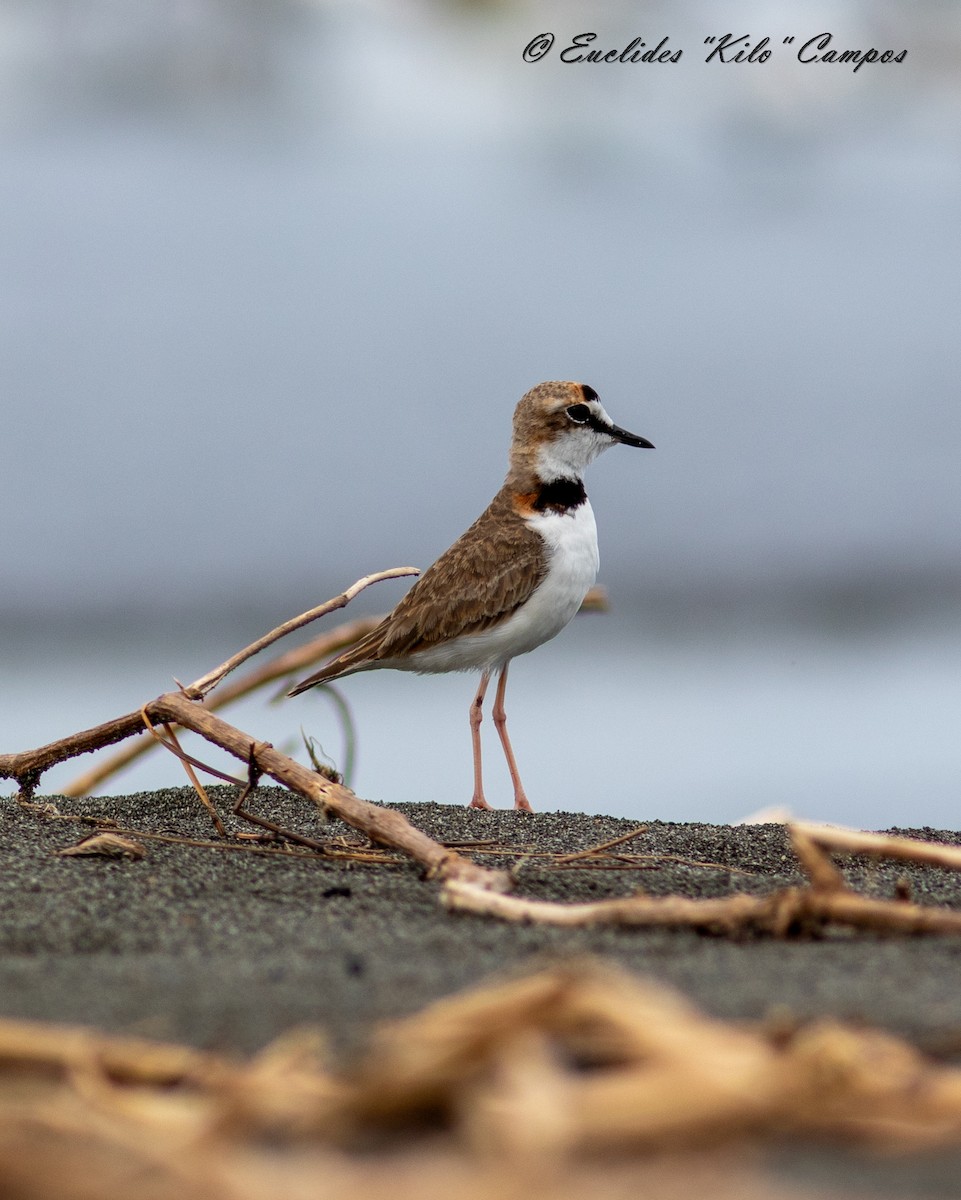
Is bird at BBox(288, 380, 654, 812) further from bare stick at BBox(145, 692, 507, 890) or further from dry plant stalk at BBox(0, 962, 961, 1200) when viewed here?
dry plant stalk at BBox(0, 962, 961, 1200)

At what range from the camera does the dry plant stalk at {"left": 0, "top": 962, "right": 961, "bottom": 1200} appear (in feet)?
2.96

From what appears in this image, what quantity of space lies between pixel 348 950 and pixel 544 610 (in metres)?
2.86

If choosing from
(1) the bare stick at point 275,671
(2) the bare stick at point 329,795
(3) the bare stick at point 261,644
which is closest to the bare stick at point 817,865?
(2) the bare stick at point 329,795

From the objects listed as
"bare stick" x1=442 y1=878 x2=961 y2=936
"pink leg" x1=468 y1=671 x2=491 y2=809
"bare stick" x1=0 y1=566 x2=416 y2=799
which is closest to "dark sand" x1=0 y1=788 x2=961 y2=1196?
"bare stick" x1=442 y1=878 x2=961 y2=936

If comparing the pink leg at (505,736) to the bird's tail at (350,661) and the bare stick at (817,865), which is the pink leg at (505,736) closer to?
the bird's tail at (350,661)

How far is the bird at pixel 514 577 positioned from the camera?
4.56 metres

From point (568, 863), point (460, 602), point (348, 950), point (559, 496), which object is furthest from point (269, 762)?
point (559, 496)

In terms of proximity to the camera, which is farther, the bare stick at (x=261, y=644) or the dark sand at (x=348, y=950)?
the bare stick at (x=261, y=644)

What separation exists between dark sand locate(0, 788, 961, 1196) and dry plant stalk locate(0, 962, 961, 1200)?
0.06 meters

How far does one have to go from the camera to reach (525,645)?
4.69m

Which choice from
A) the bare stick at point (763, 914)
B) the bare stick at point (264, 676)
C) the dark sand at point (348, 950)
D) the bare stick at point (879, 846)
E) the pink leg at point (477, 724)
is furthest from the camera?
the pink leg at point (477, 724)

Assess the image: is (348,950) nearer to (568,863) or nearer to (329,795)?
(329,795)

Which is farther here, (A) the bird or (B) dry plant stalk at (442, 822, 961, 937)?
(A) the bird

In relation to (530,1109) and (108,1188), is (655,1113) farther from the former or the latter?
(108,1188)
